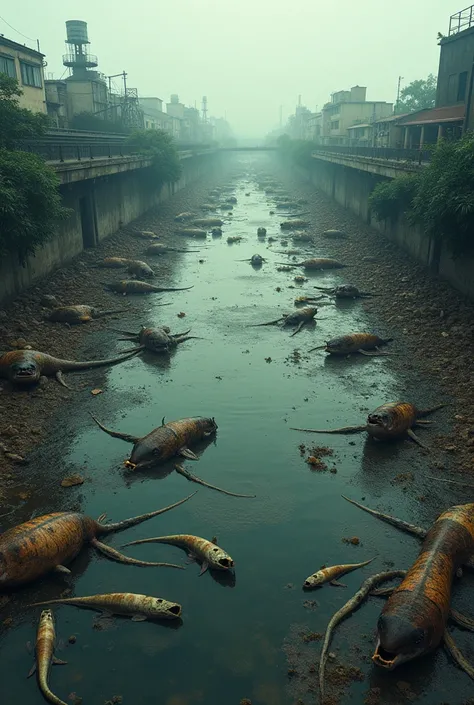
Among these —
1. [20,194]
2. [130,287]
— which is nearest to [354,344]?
[130,287]

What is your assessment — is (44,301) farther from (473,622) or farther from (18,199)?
(473,622)

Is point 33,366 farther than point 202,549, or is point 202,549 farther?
point 33,366

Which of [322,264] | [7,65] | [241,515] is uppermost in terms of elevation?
[7,65]

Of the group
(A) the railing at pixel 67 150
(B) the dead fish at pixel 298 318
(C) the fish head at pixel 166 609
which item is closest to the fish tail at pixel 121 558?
(C) the fish head at pixel 166 609

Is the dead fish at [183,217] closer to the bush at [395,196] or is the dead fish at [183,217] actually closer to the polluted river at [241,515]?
the bush at [395,196]

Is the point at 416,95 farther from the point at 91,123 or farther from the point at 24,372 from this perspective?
the point at 24,372

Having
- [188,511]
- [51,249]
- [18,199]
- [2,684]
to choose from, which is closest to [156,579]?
[188,511]
